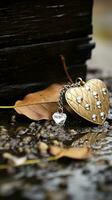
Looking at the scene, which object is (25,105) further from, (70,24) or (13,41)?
(70,24)

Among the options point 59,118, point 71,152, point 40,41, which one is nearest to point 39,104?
point 59,118

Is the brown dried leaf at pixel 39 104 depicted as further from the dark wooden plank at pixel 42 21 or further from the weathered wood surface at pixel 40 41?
the dark wooden plank at pixel 42 21

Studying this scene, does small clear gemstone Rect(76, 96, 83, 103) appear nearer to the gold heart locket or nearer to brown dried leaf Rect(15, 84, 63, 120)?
the gold heart locket

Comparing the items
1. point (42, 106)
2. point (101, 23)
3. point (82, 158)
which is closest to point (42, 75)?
point (42, 106)

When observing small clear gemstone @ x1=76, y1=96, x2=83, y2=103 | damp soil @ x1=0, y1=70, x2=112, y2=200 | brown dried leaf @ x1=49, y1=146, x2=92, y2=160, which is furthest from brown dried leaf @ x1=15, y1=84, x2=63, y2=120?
brown dried leaf @ x1=49, y1=146, x2=92, y2=160

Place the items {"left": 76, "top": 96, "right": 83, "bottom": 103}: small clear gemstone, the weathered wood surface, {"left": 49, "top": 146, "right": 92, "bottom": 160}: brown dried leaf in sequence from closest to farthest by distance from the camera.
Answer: {"left": 49, "top": 146, "right": 92, "bottom": 160}: brown dried leaf → {"left": 76, "top": 96, "right": 83, "bottom": 103}: small clear gemstone → the weathered wood surface

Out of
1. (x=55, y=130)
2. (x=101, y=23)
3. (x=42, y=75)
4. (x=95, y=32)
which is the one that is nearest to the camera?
(x=55, y=130)
